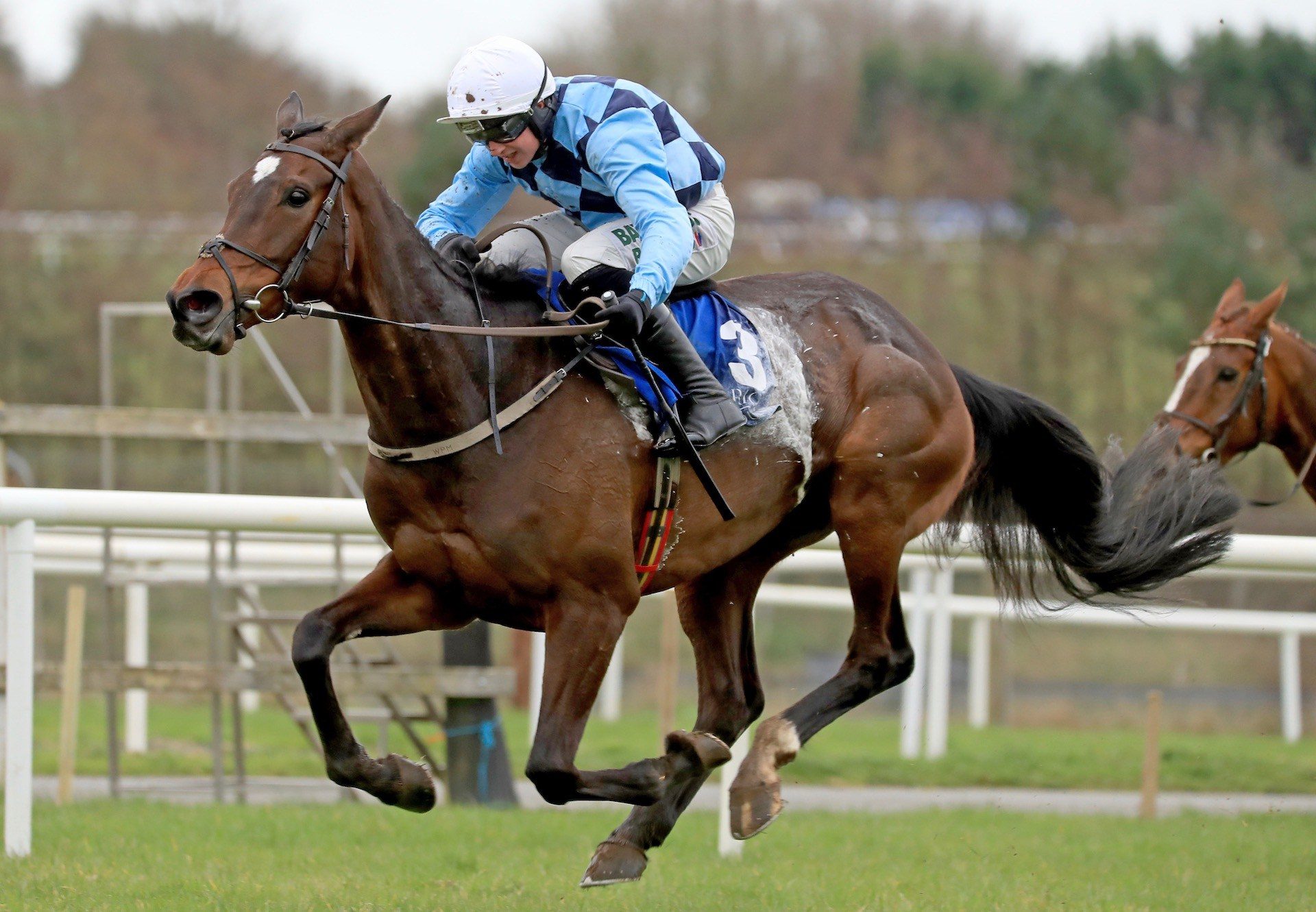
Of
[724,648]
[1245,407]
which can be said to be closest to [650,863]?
[724,648]

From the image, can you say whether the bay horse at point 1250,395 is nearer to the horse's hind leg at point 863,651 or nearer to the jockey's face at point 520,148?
the horse's hind leg at point 863,651

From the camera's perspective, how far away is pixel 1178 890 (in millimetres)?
5066

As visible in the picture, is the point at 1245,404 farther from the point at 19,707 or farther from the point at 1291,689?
the point at 19,707

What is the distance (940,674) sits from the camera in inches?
345

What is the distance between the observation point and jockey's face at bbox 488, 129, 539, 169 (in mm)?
4324

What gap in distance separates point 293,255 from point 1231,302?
470 centimetres

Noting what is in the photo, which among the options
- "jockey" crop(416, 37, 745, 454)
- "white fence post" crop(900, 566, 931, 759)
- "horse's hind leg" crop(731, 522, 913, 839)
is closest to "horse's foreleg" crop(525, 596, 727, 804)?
"jockey" crop(416, 37, 745, 454)

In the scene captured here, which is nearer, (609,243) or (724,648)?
(609,243)

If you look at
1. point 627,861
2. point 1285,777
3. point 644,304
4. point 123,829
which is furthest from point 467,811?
point 1285,777

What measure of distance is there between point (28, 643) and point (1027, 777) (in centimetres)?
530

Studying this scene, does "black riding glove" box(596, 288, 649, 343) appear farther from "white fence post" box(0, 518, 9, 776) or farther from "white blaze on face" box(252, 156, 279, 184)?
"white fence post" box(0, 518, 9, 776)

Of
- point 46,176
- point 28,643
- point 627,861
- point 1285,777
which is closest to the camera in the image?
point 627,861

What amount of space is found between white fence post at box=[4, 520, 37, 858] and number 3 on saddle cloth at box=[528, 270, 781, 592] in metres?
1.98

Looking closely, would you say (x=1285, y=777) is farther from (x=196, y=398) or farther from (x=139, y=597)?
(x=196, y=398)
